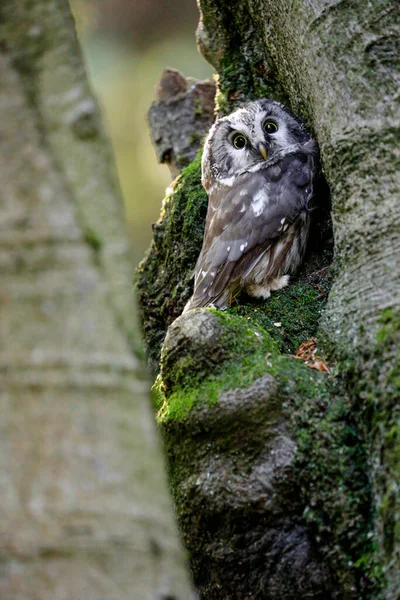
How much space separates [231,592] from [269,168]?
256cm

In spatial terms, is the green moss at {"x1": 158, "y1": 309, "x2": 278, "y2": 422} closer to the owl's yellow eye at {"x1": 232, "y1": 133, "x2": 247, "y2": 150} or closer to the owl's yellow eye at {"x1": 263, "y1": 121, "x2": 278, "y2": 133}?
the owl's yellow eye at {"x1": 263, "y1": 121, "x2": 278, "y2": 133}

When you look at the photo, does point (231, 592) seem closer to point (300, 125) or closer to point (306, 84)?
point (306, 84)

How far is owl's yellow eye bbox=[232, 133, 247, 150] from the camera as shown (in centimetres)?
432

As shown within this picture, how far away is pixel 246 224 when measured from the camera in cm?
394

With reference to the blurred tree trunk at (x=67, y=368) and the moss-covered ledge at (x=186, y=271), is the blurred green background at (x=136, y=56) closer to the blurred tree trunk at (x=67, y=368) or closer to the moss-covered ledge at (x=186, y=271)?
the moss-covered ledge at (x=186, y=271)

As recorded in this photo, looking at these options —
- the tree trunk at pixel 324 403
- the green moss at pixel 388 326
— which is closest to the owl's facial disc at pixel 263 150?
the tree trunk at pixel 324 403

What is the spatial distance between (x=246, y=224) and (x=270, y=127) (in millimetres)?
651

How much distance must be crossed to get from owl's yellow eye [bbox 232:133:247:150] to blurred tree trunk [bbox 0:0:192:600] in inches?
114

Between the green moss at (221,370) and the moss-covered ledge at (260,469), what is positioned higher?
the green moss at (221,370)

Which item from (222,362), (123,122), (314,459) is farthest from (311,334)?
(123,122)

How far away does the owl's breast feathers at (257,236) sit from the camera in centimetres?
376

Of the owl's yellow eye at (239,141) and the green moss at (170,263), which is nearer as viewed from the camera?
the green moss at (170,263)

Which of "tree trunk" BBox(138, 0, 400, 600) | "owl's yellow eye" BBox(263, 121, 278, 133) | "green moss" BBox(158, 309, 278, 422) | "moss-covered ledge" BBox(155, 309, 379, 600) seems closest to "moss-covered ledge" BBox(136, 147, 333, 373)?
"tree trunk" BBox(138, 0, 400, 600)

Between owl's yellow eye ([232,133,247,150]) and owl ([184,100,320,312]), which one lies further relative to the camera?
owl's yellow eye ([232,133,247,150])
